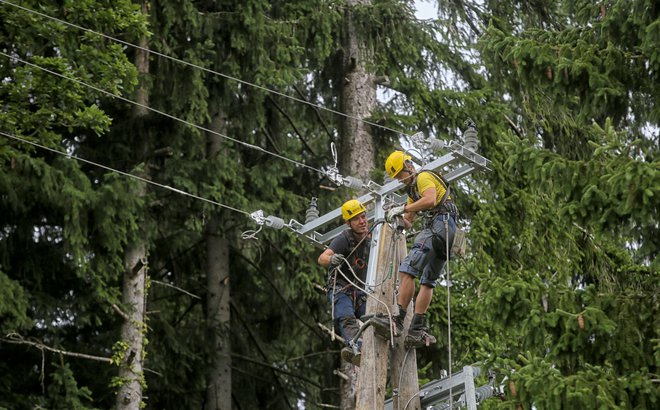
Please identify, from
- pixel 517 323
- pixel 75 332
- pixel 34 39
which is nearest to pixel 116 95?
pixel 34 39

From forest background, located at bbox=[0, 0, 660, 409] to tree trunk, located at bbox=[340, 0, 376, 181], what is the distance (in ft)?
0.10

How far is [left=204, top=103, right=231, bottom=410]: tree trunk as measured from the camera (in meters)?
18.9

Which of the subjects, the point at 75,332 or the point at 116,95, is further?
the point at 75,332

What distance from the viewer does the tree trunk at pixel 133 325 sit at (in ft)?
52.7

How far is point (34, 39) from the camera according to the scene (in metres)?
15.6

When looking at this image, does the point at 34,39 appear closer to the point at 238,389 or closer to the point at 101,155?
the point at 101,155

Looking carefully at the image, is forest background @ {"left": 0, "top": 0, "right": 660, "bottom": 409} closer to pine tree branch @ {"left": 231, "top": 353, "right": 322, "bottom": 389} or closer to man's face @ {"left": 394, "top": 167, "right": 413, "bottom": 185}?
pine tree branch @ {"left": 231, "top": 353, "right": 322, "bottom": 389}

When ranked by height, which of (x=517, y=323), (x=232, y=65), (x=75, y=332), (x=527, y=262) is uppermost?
(x=232, y=65)

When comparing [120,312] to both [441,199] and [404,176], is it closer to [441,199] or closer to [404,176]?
[404,176]

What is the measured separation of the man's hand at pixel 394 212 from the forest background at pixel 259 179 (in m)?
1.17

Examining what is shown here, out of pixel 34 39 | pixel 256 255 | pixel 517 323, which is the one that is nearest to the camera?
pixel 517 323

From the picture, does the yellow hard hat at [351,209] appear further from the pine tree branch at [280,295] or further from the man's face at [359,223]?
the pine tree branch at [280,295]

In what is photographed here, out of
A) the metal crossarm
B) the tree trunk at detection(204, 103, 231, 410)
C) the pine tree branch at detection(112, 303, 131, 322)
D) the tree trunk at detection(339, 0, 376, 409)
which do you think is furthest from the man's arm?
the tree trunk at detection(204, 103, 231, 410)

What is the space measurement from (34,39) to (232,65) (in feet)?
10.9
